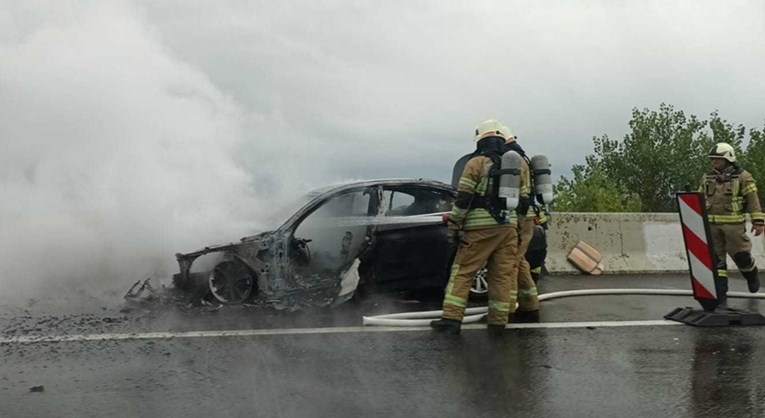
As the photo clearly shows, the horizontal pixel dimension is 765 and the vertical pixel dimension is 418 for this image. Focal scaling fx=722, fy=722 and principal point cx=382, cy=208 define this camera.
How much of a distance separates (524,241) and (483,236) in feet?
2.49

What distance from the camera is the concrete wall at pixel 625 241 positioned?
10352 mm

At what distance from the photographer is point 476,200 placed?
6.30 metres

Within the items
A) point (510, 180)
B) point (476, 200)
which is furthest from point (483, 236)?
point (510, 180)

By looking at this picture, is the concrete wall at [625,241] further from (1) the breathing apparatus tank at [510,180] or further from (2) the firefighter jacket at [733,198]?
(1) the breathing apparatus tank at [510,180]

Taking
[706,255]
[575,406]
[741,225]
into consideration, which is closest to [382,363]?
[575,406]

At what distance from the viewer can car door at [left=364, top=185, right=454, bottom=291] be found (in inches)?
287

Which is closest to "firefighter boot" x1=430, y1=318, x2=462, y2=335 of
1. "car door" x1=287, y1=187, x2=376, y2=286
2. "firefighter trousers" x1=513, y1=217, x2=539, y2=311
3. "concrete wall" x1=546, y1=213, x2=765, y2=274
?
"firefighter trousers" x1=513, y1=217, x2=539, y2=311

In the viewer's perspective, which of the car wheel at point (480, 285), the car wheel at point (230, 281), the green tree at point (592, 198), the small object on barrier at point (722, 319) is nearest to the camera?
the small object on barrier at point (722, 319)

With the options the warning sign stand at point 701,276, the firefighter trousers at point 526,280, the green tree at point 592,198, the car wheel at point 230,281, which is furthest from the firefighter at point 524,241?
the green tree at point 592,198

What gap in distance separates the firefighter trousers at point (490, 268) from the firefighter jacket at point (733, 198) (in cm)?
258

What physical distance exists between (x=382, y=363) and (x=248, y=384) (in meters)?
1.04

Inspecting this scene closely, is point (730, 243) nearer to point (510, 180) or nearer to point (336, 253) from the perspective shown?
point (510, 180)

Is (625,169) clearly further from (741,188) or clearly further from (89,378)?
(89,378)

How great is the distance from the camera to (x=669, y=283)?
947cm
